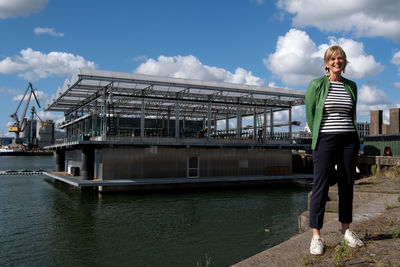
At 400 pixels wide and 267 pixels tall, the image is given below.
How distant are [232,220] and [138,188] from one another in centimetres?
1045

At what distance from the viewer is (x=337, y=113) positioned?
12.1 ft

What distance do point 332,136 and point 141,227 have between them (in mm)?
10608

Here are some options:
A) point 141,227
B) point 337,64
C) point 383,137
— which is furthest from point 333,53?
point 383,137

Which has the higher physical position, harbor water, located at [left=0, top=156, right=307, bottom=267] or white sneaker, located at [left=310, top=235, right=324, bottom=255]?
white sneaker, located at [left=310, top=235, right=324, bottom=255]

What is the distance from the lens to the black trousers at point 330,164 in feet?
11.9

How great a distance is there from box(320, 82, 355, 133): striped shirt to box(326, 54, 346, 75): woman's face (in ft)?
0.76

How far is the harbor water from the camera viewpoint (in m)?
9.41

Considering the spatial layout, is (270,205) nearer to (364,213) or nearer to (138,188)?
(138,188)

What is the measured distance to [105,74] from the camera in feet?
71.3

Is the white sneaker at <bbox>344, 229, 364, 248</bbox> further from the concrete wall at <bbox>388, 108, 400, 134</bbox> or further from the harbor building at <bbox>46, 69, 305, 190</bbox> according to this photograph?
the concrete wall at <bbox>388, 108, 400, 134</bbox>

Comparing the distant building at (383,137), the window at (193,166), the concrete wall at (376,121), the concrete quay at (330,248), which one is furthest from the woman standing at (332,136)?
the concrete wall at (376,121)

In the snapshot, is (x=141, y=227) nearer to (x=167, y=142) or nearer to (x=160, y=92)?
(x=167, y=142)

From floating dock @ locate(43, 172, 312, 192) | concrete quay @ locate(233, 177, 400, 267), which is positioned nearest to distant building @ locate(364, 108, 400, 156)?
floating dock @ locate(43, 172, 312, 192)

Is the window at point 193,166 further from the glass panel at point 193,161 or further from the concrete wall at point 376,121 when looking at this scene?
the concrete wall at point 376,121
